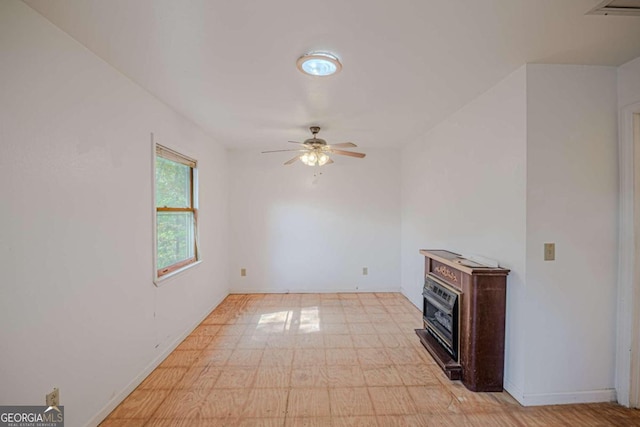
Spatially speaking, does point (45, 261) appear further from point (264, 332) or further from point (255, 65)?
point (264, 332)

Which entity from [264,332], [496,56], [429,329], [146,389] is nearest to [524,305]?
[429,329]

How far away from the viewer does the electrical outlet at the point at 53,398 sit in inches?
60.3

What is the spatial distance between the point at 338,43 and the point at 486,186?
1.71 m

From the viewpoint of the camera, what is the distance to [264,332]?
3.30 metres

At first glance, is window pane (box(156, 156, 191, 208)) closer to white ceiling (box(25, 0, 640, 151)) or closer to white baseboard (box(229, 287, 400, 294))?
white ceiling (box(25, 0, 640, 151))

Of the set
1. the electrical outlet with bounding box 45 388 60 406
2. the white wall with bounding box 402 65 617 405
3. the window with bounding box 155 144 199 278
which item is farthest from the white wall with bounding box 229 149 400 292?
the electrical outlet with bounding box 45 388 60 406

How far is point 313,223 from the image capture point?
15.9ft

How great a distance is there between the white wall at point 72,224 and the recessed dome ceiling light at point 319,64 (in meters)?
1.37

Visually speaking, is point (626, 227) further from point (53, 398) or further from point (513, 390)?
point (53, 398)

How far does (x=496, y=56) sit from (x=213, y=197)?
11.8 ft

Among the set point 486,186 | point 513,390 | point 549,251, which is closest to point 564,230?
point 549,251

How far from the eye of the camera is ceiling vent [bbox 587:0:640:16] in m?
1.38

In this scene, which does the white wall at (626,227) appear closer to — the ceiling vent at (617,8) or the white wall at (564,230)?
the white wall at (564,230)

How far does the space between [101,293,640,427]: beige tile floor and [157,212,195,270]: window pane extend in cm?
91
